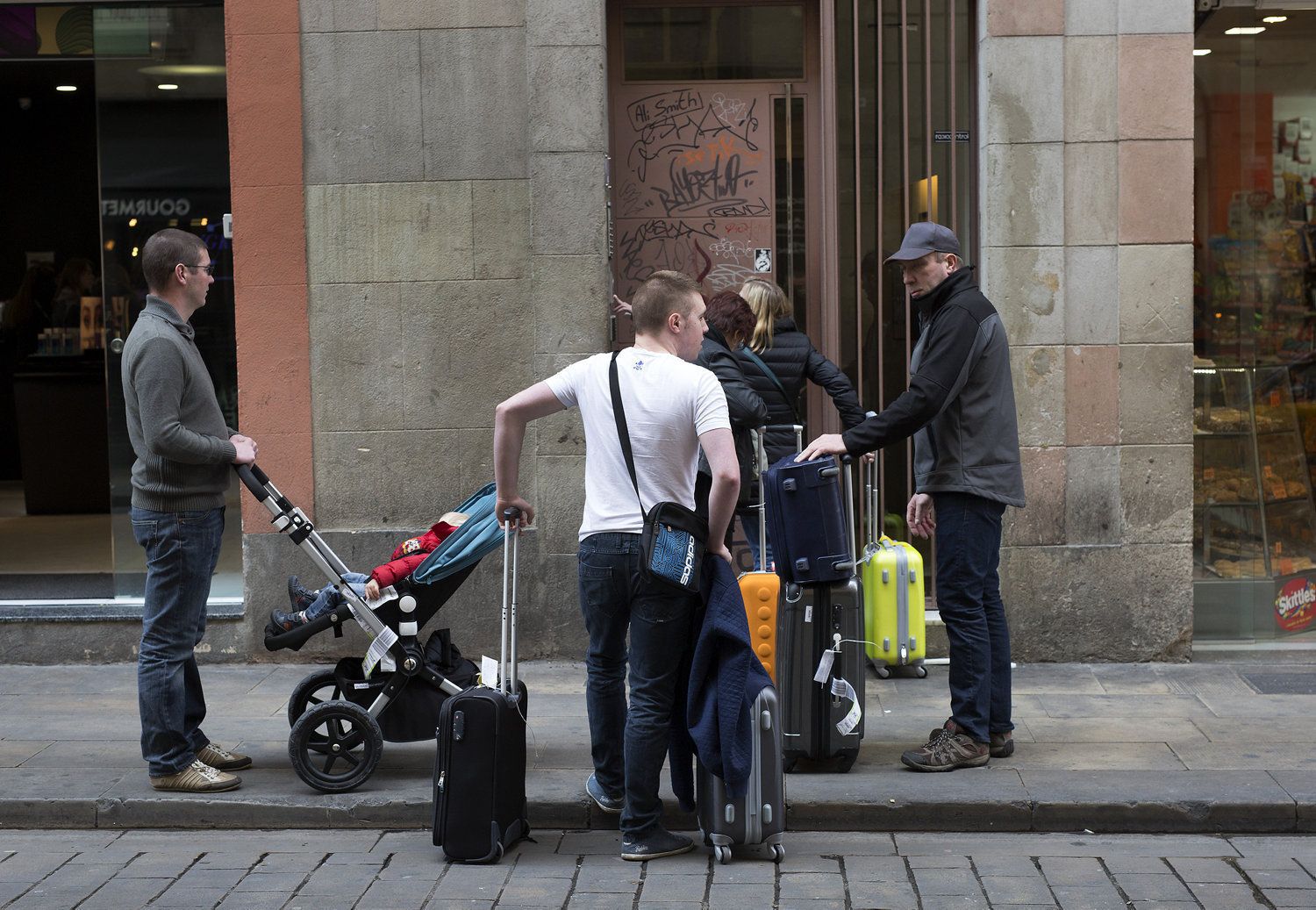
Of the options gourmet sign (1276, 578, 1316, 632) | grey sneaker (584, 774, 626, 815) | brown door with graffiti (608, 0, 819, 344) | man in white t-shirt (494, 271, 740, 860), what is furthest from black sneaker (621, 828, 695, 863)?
Result: gourmet sign (1276, 578, 1316, 632)

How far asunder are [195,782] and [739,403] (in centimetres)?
268

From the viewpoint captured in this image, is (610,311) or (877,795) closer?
(877,795)

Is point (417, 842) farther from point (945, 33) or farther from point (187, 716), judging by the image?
point (945, 33)

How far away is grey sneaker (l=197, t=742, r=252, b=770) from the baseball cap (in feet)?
10.9

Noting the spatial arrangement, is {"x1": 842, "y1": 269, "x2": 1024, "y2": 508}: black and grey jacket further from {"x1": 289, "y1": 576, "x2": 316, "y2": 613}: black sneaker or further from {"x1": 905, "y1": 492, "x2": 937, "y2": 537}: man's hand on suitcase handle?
{"x1": 289, "y1": 576, "x2": 316, "y2": 613}: black sneaker

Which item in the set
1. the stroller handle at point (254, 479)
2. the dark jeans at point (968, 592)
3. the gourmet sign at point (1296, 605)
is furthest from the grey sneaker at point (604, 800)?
the gourmet sign at point (1296, 605)

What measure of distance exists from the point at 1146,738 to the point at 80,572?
256 inches

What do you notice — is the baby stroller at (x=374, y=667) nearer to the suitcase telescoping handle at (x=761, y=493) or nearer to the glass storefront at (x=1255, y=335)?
the suitcase telescoping handle at (x=761, y=493)

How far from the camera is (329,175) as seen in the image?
7.86 metres

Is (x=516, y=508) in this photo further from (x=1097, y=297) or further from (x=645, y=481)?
(x=1097, y=297)

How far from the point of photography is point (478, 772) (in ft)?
16.3

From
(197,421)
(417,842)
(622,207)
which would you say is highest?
(622,207)

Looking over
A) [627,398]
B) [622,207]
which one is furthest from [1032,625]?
[627,398]

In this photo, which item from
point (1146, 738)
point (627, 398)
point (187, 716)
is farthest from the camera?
point (1146, 738)
